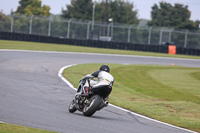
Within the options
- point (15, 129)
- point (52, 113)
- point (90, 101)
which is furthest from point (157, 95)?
point (15, 129)

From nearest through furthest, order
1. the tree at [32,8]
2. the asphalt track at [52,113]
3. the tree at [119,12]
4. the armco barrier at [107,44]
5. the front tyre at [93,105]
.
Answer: the asphalt track at [52,113], the front tyre at [93,105], the armco barrier at [107,44], the tree at [119,12], the tree at [32,8]

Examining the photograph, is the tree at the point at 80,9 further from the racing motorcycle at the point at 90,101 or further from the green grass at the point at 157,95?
the racing motorcycle at the point at 90,101

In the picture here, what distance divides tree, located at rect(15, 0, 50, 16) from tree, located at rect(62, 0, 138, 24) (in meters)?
11.1

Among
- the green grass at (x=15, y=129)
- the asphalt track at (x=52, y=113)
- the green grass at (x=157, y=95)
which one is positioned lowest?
the green grass at (x=157, y=95)

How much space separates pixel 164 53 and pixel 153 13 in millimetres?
45105

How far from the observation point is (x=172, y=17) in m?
77.2

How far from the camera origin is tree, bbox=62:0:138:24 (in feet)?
247

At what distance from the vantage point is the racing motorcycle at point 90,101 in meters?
9.21

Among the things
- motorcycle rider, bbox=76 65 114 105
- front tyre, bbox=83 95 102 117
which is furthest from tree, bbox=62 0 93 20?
front tyre, bbox=83 95 102 117

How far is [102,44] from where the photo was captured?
39531mm

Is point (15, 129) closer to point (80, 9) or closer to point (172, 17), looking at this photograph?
point (80, 9)

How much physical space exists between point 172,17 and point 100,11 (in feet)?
48.2

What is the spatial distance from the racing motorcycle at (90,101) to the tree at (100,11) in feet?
213

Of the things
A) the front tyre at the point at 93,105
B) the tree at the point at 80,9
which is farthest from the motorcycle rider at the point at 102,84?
the tree at the point at 80,9
